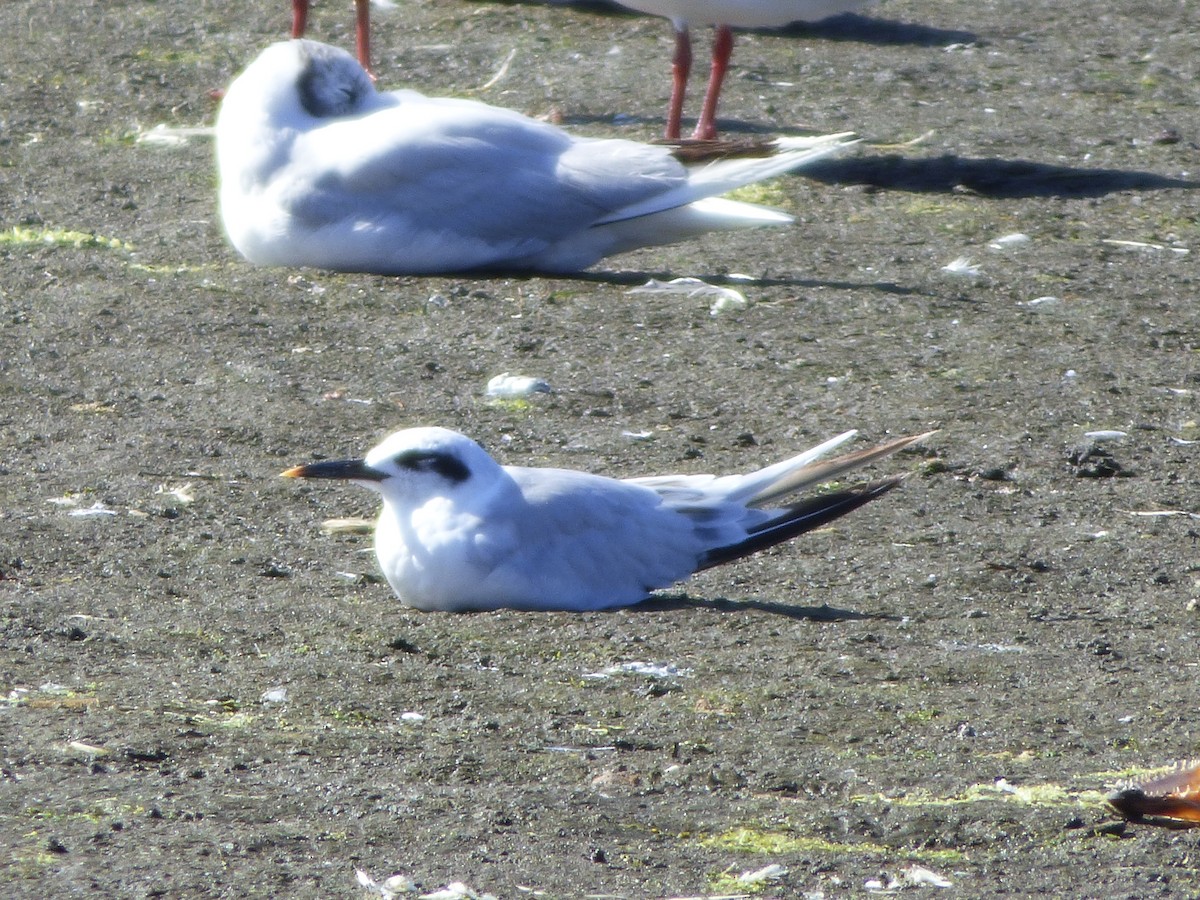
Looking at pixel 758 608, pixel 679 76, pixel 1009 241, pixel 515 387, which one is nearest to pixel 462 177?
pixel 515 387

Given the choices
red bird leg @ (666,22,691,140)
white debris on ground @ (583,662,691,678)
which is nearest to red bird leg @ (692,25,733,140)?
red bird leg @ (666,22,691,140)

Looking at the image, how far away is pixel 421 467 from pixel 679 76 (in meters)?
4.37

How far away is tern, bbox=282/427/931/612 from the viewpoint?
150 inches

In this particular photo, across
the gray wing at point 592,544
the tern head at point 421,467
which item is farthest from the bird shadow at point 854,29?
the tern head at point 421,467

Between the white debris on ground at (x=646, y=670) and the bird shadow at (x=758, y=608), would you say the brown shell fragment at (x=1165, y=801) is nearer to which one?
the white debris on ground at (x=646, y=670)

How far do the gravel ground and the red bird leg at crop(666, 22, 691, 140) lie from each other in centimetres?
50

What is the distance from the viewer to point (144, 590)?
154 inches

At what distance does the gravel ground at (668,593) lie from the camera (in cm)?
282

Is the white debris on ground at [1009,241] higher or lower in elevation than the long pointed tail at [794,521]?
higher

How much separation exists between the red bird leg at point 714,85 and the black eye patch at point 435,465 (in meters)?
4.15

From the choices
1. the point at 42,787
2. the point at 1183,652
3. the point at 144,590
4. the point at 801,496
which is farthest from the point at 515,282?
the point at 42,787

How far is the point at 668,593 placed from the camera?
4.07 m

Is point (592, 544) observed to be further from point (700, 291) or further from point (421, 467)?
point (700, 291)

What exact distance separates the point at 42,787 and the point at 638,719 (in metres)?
1.01
